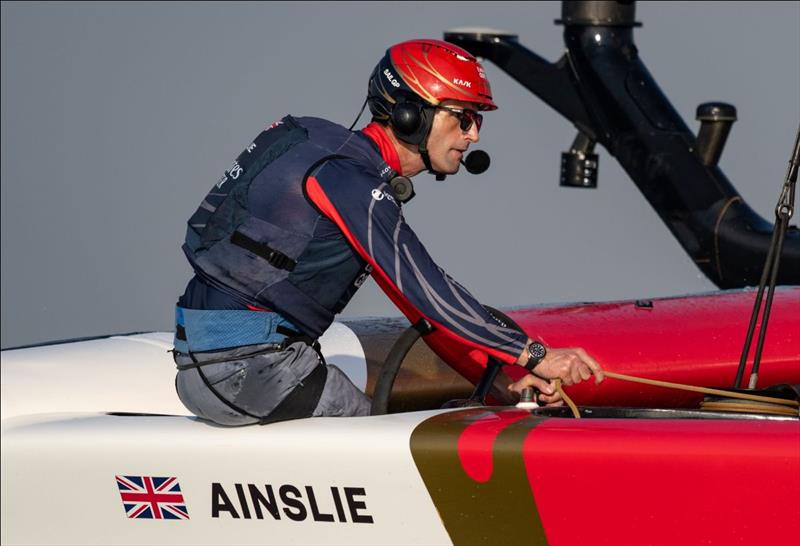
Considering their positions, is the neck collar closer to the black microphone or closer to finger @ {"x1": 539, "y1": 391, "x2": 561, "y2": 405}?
the black microphone

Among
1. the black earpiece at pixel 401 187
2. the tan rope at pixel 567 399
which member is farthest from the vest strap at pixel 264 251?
the tan rope at pixel 567 399

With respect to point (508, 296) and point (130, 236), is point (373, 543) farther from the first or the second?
point (130, 236)

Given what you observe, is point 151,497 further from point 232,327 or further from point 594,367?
point 594,367

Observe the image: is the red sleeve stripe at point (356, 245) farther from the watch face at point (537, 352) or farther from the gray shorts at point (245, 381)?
the gray shorts at point (245, 381)

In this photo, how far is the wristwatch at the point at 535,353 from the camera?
3.02m

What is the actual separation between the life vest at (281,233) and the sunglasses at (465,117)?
194 mm

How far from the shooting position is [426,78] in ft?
10.4

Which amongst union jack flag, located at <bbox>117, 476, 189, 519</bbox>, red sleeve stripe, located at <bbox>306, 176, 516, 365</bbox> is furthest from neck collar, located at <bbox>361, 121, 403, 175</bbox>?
union jack flag, located at <bbox>117, 476, 189, 519</bbox>

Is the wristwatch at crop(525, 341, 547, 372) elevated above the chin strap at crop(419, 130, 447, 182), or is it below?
below

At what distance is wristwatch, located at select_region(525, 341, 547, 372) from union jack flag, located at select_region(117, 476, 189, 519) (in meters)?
0.74

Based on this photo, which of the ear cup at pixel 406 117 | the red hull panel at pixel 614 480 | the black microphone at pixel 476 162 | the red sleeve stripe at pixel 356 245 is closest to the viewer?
the red hull panel at pixel 614 480

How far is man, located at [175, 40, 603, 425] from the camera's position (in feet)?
9.77

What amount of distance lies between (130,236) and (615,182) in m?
3.06

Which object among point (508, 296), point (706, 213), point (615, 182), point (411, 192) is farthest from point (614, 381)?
point (615, 182)
